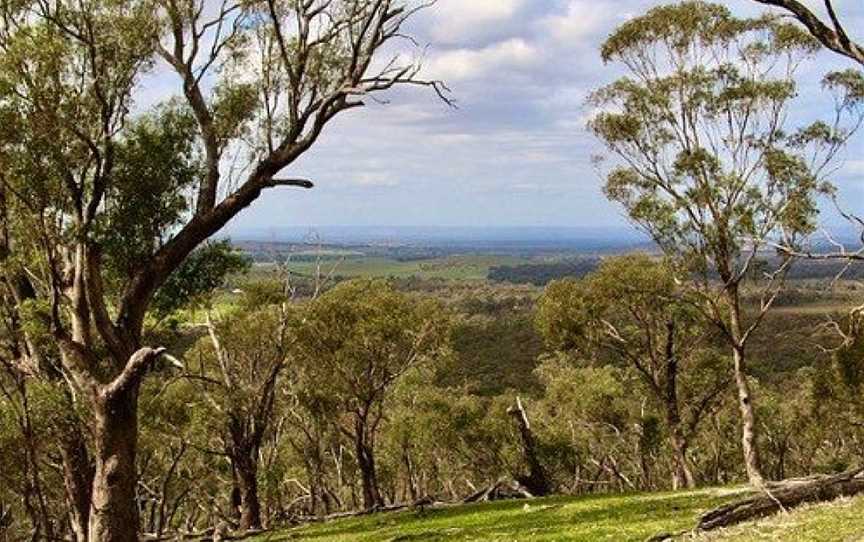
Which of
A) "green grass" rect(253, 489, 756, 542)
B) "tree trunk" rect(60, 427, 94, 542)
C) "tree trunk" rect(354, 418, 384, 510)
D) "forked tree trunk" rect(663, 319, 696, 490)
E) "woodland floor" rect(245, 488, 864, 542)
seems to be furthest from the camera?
"forked tree trunk" rect(663, 319, 696, 490)

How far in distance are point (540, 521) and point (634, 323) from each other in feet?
81.7

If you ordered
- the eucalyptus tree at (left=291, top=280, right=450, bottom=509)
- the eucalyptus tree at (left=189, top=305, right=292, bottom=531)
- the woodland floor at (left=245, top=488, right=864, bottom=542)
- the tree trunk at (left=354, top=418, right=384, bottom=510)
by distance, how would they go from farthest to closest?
the eucalyptus tree at (left=291, top=280, right=450, bottom=509) → the tree trunk at (left=354, top=418, right=384, bottom=510) → the eucalyptus tree at (left=189, top=305, right=292, bottom=531) → the woodland floor at (left=245, top=488, right=864, bottom=542)

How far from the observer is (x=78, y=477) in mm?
21656

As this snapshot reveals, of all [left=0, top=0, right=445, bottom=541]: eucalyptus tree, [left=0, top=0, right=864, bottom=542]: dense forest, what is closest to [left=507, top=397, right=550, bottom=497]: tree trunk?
[left=0, top=0, right=864, bottom=542]: dense forest

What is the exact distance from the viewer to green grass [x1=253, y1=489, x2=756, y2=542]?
19734 mm

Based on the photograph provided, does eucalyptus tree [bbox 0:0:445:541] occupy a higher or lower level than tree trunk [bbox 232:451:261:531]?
higher

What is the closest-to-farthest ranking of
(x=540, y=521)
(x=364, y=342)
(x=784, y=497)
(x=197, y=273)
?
(x=784, y=497) → (x=540, y=521) → (x=197, y=273) → (x=364, y=342)

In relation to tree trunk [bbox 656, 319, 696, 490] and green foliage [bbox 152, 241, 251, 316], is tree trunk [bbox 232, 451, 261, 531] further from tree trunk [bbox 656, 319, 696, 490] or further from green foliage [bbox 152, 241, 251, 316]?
tree trunk [bbox 656, 319, 696, 490]

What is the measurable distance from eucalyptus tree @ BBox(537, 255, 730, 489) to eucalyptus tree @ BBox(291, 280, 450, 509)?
7.43 meters

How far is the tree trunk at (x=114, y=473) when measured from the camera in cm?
1812

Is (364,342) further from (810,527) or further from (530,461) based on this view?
(810,527)

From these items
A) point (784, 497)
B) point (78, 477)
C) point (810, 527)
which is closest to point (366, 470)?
point (78, 477)

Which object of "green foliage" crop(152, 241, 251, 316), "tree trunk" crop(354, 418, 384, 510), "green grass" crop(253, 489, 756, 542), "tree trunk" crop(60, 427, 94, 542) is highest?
"green foliage" crop(152, 241, 251, 316)

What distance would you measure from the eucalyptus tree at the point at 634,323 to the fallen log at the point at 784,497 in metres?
24.9
